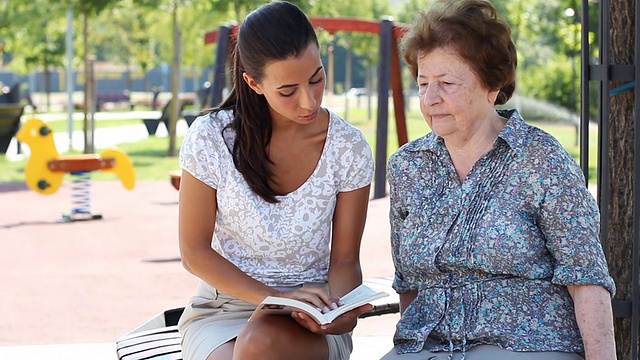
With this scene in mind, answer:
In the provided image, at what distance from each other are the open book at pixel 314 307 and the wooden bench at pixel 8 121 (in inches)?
602

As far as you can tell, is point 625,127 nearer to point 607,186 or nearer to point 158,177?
point 607,186

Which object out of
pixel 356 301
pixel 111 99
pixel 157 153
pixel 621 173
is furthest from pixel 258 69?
pixel 111 99

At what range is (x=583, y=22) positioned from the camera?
3.10 m

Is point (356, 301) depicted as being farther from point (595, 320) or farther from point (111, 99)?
point (111, 99)

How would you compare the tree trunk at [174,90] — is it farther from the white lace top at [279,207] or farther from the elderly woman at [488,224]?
the elderly woman at [488,224]

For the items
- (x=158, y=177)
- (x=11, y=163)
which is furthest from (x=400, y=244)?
(x=11, y=163)

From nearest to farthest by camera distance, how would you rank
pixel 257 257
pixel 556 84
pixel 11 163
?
pixel 257 257, pixel 11 163, pixel 556 84

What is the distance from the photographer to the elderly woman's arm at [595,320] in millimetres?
2441

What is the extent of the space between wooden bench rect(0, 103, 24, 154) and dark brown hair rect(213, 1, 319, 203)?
14.8 m

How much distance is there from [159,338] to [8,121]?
14.8 meters

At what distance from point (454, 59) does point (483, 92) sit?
0.12m

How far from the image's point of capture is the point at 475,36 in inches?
102

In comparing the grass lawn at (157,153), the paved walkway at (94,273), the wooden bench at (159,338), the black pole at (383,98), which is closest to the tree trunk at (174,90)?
the grass lawn at (157,153)

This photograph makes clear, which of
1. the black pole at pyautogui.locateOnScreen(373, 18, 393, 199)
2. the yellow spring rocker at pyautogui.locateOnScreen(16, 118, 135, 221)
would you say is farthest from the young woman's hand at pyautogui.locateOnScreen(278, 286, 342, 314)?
the black pole at pyautogui.locateOnScreen(373, 18, 393, 199)
